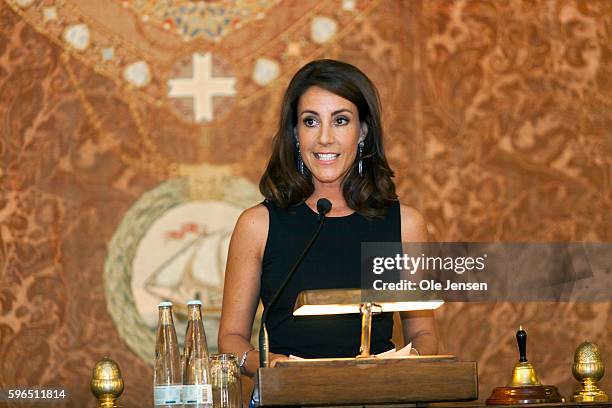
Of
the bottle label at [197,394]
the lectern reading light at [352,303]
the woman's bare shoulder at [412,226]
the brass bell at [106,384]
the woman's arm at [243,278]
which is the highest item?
the woman's bare shoulder at [412,226]

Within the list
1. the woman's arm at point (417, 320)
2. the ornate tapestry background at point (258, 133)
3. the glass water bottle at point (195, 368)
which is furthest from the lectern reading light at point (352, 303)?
the ornate tapestry background at point (258, 133)

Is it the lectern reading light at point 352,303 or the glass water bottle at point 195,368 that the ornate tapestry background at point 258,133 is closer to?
the glass water bottle at point 195,368

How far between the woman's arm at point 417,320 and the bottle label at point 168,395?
0.73 metres

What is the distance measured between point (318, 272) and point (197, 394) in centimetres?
60

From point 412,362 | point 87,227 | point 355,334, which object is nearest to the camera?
point 412,362

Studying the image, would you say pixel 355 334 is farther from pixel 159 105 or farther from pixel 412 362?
Answer: pixel 159 105

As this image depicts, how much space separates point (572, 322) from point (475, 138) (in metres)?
0.86

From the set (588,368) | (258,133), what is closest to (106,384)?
(588,368)

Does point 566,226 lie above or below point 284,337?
above

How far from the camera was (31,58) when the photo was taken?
448cm

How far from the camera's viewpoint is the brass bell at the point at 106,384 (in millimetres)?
2609

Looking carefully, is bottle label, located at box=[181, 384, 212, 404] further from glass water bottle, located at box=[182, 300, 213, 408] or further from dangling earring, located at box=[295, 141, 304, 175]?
dangling earring, located at box=[295, 141, 304, 175]

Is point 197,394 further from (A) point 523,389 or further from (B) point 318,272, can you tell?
(A) point 523,389

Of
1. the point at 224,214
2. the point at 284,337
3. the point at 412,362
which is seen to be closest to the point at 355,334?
the point at 284,337
